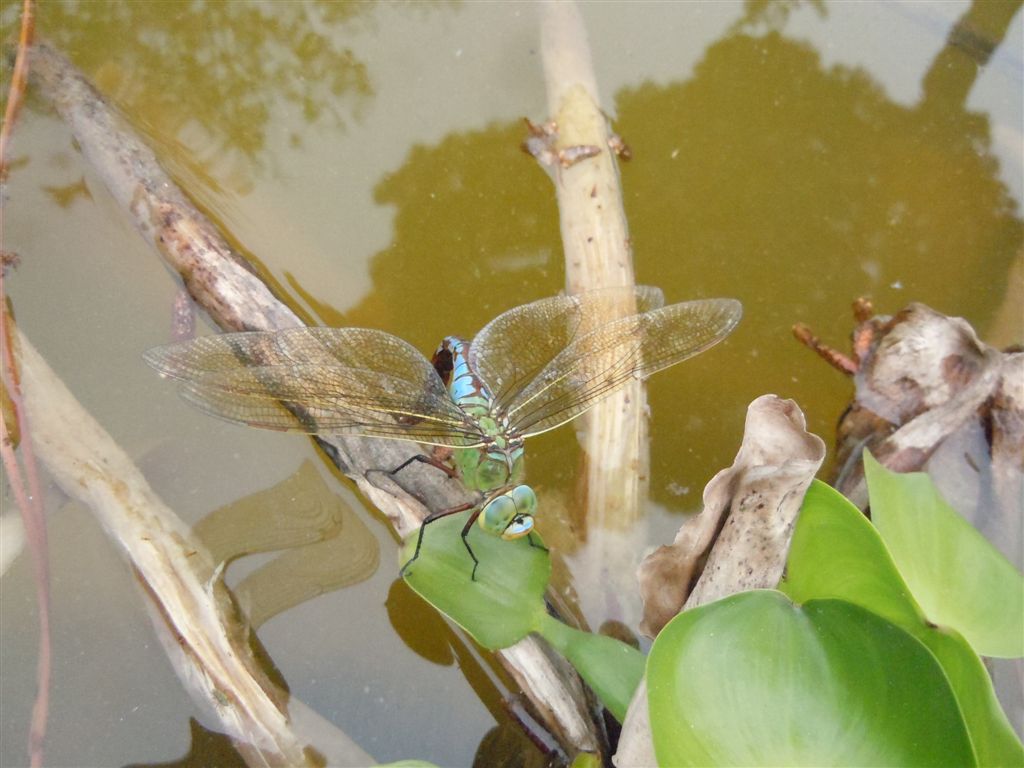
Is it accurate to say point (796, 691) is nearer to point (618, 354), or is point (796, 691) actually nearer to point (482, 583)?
point (482, 583)

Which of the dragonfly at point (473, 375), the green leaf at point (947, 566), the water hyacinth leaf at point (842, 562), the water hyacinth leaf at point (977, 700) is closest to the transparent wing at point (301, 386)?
the dragonfly at point (473, 375)

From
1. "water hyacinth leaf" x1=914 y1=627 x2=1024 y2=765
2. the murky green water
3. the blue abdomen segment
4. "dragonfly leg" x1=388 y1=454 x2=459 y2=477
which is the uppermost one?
the murky green water

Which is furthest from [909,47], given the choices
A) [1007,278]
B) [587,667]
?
[587,667]

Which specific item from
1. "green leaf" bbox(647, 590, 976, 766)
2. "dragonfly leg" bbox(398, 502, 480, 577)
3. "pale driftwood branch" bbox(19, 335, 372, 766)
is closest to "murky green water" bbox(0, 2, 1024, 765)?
"pale driftwood branch" bbox(19, 335, 372, 766)

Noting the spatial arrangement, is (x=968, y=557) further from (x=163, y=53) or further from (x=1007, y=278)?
(x=163, y=53)

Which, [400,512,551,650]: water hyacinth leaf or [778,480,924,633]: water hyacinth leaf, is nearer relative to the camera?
[778,480,924,633]: water hyacinth leaf

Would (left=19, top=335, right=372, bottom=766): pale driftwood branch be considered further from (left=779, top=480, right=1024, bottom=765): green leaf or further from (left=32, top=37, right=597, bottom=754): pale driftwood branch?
(left=779, top=480, right=1024, bottom=765): green leaf

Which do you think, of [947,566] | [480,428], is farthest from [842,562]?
[480,428]

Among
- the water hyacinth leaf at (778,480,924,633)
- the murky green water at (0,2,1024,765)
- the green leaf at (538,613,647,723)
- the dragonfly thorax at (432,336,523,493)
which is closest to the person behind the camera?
the water hyacinth leaf at (778,480,924,633)

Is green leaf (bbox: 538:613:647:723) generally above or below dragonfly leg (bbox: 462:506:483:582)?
below
